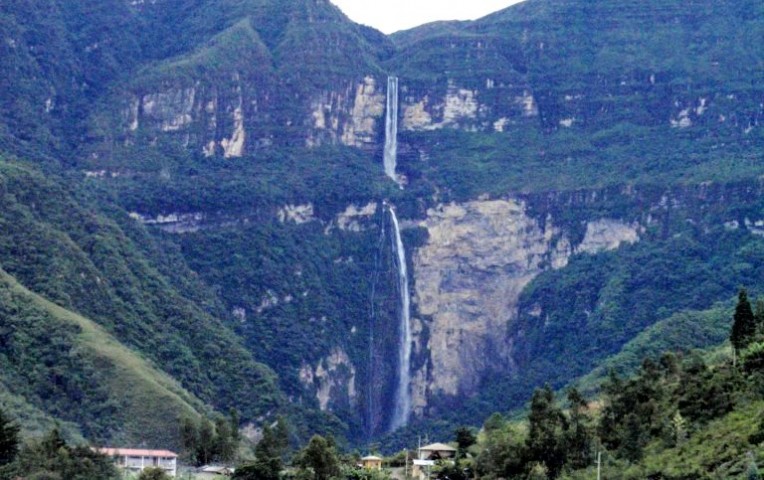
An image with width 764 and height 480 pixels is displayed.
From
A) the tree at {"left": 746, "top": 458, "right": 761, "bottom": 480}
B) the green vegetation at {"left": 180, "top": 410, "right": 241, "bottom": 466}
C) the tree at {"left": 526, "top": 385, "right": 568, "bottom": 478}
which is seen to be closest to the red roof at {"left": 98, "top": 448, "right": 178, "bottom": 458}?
the green vegetation at {"left": 180, "top": 410, "right": 241, "bottom": 466}

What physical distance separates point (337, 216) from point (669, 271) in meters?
26.4

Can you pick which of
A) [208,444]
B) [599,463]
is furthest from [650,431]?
[208,444]

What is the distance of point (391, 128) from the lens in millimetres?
173250

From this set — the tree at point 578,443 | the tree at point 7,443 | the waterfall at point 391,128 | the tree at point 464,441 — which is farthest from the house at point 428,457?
the waterfall at point 391,128

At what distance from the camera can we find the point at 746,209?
149750 mm

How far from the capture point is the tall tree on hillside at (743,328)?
78.5m

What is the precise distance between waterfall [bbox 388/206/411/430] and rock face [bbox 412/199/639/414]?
2.31ft

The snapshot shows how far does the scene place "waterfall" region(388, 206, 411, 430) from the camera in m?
154

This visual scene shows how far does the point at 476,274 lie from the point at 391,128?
17.8 metres

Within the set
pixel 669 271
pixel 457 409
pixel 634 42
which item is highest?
pixel 634 42

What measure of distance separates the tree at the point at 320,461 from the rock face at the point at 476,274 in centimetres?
6794

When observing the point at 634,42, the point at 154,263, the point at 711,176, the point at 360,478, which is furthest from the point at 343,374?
the point at 360,478

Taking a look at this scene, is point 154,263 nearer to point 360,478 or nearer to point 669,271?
point 669,271

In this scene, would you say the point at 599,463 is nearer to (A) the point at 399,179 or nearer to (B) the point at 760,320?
(B) the point at 760,320
